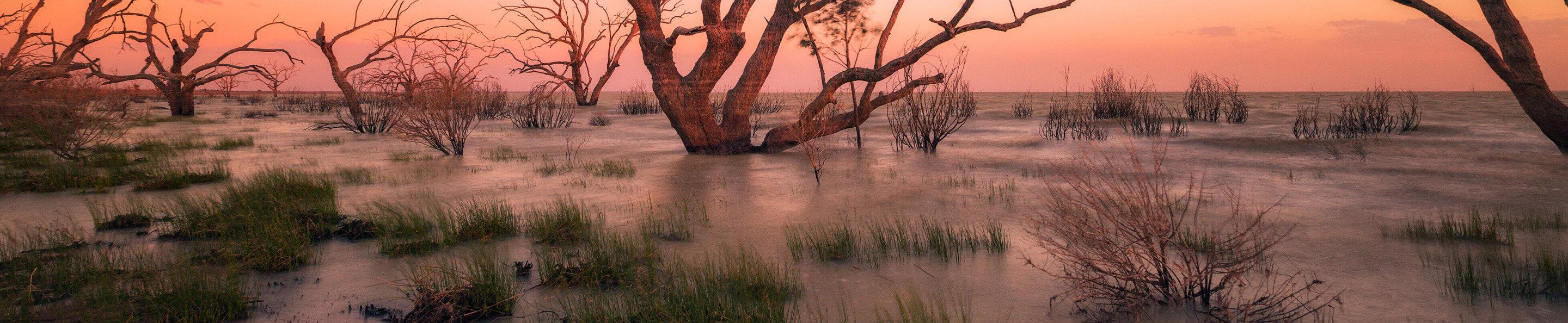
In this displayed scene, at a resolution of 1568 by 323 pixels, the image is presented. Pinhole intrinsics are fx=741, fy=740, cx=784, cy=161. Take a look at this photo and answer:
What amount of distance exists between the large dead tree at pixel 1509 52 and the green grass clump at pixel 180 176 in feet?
37.7

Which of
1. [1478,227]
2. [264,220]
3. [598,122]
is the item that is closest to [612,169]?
[264,220]

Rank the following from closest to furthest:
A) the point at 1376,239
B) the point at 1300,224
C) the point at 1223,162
A: 1. the point at 1376,239
2. the point at 1300,224
3. the point at 1223,162

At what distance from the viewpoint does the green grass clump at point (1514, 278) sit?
279cm

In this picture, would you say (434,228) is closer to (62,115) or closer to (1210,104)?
(62,115)

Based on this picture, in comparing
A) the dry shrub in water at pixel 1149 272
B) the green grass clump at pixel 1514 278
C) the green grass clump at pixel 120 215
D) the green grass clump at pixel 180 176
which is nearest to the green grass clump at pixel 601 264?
the dry shrub in water at pixel 1149 272

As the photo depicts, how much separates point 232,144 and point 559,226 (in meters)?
9.76

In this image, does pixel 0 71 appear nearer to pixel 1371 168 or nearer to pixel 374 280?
pixel 374 280

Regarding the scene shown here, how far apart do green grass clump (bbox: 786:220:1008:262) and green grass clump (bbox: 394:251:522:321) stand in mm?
1385

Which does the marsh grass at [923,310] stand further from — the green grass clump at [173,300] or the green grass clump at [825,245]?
the green grass clump at [173,300]

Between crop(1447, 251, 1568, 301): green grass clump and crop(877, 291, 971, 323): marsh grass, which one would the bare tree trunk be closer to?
crop(877, 291, 971, 323): marsh grass

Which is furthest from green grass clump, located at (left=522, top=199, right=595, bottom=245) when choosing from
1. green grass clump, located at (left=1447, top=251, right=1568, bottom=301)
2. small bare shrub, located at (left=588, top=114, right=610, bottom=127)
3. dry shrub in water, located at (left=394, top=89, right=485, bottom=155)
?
small bare shrub, located at (left=588, top=114, right=610, bottom=127)

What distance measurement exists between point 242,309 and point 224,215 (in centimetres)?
221

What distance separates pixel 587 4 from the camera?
23625 mm

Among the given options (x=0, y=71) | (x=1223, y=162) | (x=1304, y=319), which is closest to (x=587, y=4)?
(x=0, y=71)
